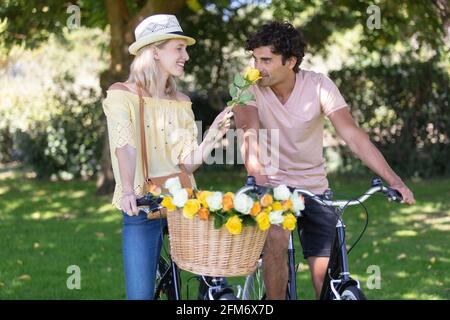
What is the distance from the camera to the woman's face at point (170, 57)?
4.09m

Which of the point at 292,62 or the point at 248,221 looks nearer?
the point at 248,221

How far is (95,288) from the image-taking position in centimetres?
691

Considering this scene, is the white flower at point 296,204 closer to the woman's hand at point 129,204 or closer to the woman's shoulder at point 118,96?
the woman's hand at point 129,204

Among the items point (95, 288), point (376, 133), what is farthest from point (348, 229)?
point (376, 133)

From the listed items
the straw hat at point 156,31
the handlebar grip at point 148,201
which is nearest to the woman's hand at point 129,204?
the handlebar grip at point 148,201

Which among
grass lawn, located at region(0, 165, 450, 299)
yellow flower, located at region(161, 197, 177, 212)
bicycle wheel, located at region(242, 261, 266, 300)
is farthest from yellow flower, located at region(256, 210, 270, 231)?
grass lawn, located at region(0, 165, 450, 299)

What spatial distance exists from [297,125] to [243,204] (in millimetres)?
979

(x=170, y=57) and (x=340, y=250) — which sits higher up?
(x=170, y=57)

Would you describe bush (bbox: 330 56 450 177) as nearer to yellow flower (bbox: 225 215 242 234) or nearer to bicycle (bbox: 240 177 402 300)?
bicycle (bbox: 240 177 402 300)

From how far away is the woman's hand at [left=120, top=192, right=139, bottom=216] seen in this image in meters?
3.69

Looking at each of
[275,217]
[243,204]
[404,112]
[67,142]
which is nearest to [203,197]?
[243,204]

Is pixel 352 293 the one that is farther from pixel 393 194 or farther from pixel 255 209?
pixel 255 209

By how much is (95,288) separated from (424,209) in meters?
5.65

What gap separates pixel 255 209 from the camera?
3424mm
